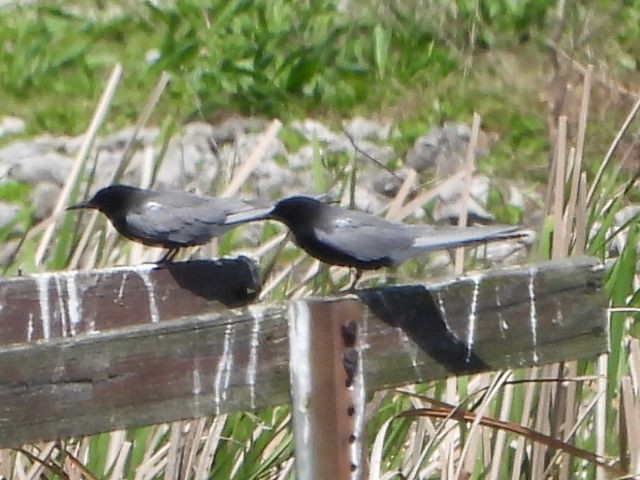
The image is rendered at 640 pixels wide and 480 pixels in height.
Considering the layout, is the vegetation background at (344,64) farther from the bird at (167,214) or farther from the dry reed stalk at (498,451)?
the dry reed stalk at (498,451)

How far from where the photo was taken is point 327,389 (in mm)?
2379

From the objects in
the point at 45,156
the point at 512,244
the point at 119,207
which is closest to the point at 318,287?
the point at 119,207

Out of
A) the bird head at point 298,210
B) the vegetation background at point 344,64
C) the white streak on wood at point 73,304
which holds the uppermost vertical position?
the vegetation background at point 344,64

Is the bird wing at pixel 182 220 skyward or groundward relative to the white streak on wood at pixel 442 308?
skyward

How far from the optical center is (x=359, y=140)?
7.09 m

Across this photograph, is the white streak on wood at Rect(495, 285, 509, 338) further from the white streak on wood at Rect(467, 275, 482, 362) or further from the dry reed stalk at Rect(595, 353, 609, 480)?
the dry reed stalk at Rect(595, 353, 609, 480)

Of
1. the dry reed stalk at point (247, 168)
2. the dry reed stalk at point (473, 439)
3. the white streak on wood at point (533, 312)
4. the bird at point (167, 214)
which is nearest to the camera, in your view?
the white streak on wood at point (533, 312)

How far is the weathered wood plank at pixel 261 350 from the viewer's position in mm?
2146

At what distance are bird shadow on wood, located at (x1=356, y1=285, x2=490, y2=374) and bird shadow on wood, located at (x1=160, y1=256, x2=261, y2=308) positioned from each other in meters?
0.64

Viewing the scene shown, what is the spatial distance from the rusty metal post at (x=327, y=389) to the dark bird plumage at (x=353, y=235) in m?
0.62

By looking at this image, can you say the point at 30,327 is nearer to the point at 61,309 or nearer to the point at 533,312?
the point at 61,309

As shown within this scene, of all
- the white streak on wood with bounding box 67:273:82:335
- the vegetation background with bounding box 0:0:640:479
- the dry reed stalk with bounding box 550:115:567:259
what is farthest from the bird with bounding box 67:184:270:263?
the vegetation background with bounding box 0:0:640:479

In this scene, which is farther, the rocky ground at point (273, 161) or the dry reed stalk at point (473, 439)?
the rocky ground at point (273, 161)

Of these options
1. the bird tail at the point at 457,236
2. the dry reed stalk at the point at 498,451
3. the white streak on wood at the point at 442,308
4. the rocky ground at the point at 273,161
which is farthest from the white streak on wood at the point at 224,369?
the rocky ground at the point at 273,161
